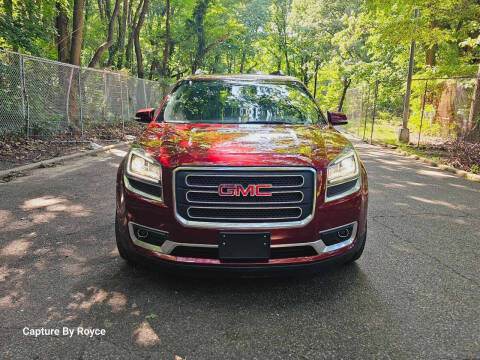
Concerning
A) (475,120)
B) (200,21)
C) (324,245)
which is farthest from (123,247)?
(200,21)

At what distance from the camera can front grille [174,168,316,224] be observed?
2658mm

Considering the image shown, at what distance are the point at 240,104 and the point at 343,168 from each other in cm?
157

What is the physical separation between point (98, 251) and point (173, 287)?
1.11 m

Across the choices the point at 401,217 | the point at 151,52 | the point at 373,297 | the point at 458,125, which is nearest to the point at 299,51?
the point at 151,52

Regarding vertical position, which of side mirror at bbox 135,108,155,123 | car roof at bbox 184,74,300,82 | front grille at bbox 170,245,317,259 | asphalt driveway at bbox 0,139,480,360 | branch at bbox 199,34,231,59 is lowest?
asphalt driveway at bbox 0,139,480,360

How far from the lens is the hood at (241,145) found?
8.98ft

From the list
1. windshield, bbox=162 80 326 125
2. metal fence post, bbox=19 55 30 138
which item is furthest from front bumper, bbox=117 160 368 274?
metal fence post, bbox=19 55 30 138

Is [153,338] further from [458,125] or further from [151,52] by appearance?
[151,52]

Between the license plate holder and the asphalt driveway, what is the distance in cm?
36

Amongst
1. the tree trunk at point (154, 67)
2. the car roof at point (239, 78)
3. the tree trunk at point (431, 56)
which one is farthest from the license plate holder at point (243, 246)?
the tree trunk at point (154, 67)

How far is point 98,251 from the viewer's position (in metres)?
3.73

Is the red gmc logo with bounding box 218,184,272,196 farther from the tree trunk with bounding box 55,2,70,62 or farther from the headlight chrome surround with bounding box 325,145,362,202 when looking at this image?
the tree trunk with bounding box 55,2,70,62

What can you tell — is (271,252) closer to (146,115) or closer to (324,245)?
(324,245)

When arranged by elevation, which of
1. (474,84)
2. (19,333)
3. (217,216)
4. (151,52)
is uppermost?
(151,52)
